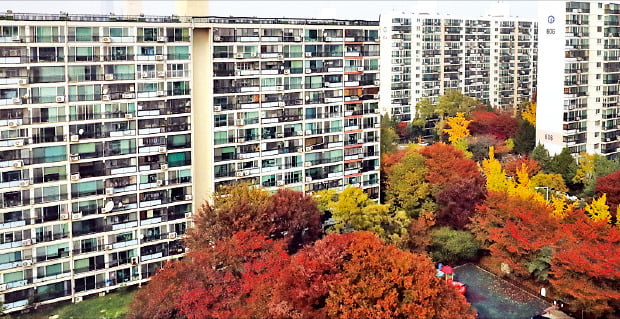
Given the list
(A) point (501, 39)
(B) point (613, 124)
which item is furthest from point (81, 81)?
(A) point (501, 39)

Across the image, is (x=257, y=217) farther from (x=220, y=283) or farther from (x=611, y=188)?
(x=611, y=188)

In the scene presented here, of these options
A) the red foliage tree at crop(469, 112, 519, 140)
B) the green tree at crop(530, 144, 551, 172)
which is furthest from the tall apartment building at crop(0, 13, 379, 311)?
the red foliage tree at crop(469, 112, 519, 140)

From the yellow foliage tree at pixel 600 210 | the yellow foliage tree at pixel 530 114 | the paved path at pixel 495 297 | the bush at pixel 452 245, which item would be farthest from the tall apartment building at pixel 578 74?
the paved path at pixel 495 297

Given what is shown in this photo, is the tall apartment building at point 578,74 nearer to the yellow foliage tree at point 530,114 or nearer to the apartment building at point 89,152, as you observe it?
the yellow foliage tree at point 530,114

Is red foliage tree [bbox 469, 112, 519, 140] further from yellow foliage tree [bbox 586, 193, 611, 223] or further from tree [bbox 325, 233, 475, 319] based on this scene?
tree [bbox 325, 233, 475, 319]

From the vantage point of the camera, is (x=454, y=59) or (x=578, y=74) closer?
(x=578, y=74)

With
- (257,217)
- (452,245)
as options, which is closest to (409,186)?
(452,245)

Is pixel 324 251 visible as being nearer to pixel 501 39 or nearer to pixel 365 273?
pixel 365 273
